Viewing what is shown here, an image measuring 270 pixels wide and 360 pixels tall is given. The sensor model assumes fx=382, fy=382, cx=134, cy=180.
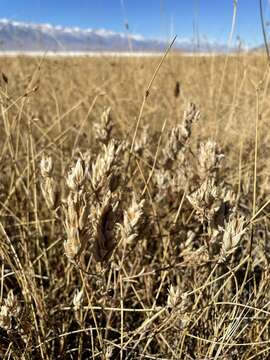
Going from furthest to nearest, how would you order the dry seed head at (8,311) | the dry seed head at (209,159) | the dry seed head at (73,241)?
the dry seed head at (209,159)
the dry seed head at (8,311)
the dry seed head at (73,241)

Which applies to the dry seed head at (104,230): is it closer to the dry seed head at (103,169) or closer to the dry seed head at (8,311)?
the dry seed head at (103,169)

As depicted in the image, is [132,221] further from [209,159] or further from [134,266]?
[134,266]

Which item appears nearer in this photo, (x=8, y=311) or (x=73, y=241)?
(x=73, y=241)

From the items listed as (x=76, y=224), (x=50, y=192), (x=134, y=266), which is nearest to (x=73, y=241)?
(x=76, y=224)

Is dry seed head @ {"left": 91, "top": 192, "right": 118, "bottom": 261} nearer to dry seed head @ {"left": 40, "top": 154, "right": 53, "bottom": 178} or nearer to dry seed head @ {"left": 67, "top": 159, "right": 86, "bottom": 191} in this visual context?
dry seed head @ {"left": 67, "top": 159, "right": 86, "bottom": 191}

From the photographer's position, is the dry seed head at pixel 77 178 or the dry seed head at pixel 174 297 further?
the dry seed head at pixel 174 297

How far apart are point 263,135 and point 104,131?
1.09 m

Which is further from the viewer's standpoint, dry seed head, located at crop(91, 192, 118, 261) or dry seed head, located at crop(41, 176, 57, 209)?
dry seed head, located at crop(41, 176, 57, 209)

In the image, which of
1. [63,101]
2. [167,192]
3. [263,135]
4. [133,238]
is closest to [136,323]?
[167,192]

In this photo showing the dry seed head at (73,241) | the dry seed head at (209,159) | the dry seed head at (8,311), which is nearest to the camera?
the dry seed head at (73,241)

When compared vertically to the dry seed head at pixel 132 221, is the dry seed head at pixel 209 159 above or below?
above

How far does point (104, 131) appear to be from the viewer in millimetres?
651

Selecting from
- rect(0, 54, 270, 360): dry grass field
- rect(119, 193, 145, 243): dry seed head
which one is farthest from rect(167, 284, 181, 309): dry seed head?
rect(119, 193, 145, 243): dry seed head

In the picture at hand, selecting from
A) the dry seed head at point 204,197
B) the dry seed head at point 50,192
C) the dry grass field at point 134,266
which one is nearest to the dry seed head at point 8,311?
the dry grass field at point 134,266
